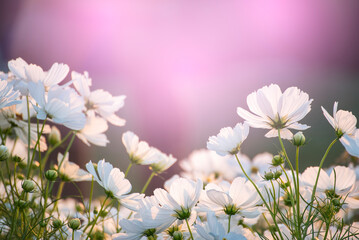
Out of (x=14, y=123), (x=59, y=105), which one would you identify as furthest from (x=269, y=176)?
(x=14, y=123)

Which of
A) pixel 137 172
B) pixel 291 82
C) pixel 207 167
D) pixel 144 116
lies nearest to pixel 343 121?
pixel 207 167

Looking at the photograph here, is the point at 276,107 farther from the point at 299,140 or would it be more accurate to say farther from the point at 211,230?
the point at 211,230

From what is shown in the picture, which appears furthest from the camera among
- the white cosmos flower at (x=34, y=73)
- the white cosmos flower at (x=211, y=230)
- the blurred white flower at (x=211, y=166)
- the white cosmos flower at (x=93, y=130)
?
the blurred white flower at (x=211, y=166)

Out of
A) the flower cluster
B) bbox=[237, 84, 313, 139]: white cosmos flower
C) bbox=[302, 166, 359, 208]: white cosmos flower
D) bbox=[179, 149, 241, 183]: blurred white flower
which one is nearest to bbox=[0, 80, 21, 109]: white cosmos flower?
the flower cluster

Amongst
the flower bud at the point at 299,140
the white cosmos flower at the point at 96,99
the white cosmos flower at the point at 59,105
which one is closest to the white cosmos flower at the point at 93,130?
the white cosmos flower at the point at 96,99

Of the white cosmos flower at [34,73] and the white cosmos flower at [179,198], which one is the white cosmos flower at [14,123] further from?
the white cosmos flower at [179,198]

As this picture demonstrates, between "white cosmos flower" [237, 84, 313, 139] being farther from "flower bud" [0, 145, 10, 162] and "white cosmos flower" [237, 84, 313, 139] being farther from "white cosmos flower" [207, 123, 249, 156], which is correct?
"flower bud" [0, 145, 10, 162]

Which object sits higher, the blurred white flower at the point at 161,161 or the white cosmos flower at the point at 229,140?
the white cosmos flower at the point at 229,140
